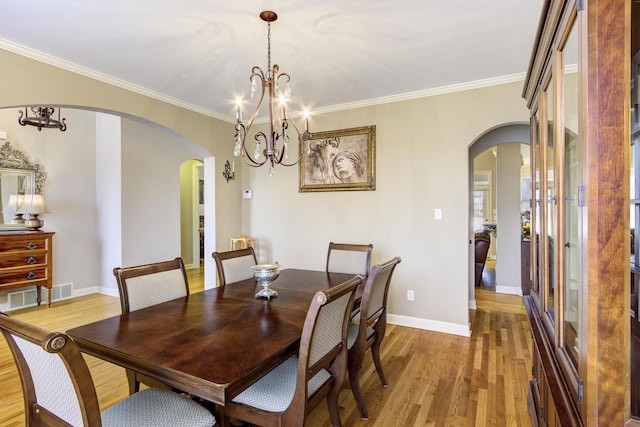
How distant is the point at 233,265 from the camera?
8.84 ft

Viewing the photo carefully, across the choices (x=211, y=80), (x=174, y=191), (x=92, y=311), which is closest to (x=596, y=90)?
(x=211, y=80)

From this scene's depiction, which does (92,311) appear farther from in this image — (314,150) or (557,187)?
(557,187)

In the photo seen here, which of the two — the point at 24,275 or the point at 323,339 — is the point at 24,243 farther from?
the point at 323,339

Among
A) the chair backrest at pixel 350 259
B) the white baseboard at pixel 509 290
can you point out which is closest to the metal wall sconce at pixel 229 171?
the chair backrest at pixel 350 259

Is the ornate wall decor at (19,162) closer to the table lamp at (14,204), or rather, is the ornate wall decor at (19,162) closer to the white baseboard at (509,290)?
the table lamp at (14,204)

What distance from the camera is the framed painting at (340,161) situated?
3750 millimetres

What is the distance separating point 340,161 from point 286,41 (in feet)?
5.59

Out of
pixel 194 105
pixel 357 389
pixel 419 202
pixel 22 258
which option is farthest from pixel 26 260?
pixel 419 202

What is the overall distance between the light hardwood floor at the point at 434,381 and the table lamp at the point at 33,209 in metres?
1.27

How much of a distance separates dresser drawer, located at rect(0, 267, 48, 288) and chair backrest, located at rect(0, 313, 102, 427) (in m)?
Result: 3.65

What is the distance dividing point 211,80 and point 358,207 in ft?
6.60

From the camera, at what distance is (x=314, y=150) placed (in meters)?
4.07

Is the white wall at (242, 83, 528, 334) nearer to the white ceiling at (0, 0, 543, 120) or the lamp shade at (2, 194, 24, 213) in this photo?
the white ceiling at (0, 0, 543, 120)

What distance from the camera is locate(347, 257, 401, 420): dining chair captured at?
1.91 meters
